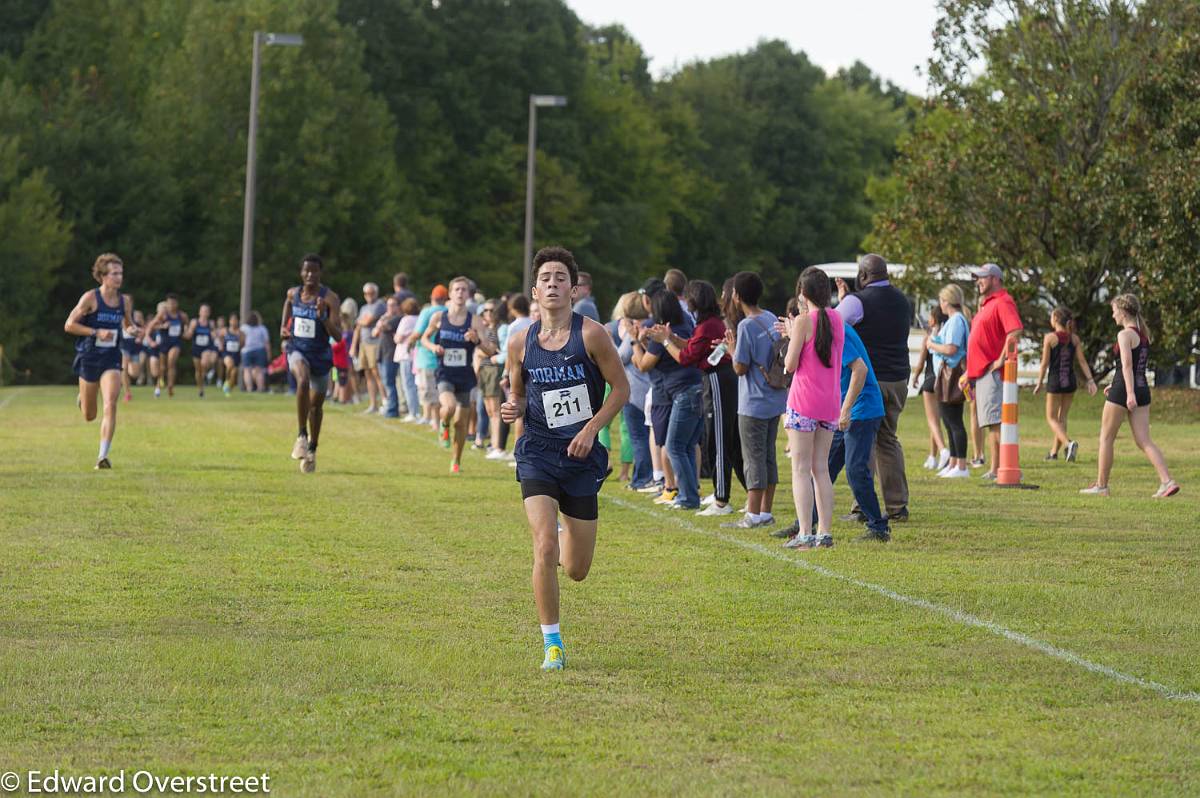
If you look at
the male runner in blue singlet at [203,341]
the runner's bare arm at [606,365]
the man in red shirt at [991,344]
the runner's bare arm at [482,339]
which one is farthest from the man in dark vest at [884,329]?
the male runner in blue singlet at [203,341]

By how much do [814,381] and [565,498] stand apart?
431 centimetres

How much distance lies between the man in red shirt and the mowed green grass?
2.72 m

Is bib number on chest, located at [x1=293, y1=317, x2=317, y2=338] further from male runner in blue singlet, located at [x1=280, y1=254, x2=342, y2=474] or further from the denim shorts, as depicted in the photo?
the denim shorts

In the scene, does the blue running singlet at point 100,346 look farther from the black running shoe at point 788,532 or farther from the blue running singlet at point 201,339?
the blue running singlet at point 201,339

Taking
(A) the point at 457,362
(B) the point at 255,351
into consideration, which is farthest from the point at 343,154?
(A) the point at 457,362

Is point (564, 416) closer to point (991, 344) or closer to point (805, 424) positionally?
point (805, 424)

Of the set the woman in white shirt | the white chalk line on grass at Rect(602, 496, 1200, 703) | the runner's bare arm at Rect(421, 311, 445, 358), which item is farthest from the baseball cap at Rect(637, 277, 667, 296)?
the woman in white shirt

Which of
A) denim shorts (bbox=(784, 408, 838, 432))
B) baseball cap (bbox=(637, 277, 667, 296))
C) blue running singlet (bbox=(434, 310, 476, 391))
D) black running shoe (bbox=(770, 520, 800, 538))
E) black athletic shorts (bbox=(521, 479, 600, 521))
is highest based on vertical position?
baseball cap (bbox=(637, 277, 667, 296))

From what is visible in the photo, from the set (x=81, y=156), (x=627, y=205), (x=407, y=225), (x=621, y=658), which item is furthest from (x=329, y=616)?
(x=627, y=205)

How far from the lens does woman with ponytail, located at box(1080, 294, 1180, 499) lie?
16531mm

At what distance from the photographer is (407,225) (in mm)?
65250

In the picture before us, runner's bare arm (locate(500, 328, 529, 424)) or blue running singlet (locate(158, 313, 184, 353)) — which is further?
blue running singlet (locate(158, 313, 184, 353))

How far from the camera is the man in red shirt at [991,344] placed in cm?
1845

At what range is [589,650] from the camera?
28.7 ft
